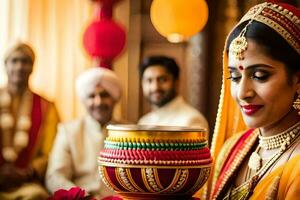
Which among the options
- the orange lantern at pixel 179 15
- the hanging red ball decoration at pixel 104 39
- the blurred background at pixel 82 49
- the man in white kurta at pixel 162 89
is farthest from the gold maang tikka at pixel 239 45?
the blurred background at pixel 82 49

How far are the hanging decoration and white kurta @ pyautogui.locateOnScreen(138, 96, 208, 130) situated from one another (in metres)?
0.50

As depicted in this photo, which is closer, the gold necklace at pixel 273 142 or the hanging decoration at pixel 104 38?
the gold necklace at pixel 273 142

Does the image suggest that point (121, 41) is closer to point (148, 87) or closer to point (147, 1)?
point (148, 87)

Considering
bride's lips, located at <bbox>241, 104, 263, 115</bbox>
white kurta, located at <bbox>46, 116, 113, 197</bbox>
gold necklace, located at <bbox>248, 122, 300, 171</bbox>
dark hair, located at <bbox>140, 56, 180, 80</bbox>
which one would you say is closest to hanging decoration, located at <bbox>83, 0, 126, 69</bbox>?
dark hair, located at <bbox>140, 56, 180, 80</bbox>

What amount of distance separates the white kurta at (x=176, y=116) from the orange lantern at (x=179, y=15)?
1.35ft

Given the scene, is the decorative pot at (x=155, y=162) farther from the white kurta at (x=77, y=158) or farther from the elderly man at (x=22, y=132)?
the elderly man at (x=22, y=132)

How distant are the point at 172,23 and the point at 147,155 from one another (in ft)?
7.21

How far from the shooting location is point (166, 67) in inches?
142

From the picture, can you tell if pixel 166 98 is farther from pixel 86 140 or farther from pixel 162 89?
pixel 86 140

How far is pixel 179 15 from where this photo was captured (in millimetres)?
3342

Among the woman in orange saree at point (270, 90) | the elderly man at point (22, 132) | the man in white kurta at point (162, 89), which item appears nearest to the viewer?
the woman in orange saree at point (270, 90)

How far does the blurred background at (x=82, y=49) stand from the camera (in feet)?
14.9

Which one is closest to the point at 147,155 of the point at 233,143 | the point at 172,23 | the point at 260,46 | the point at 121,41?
the point at 260,46

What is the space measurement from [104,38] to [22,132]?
31.3 inches
